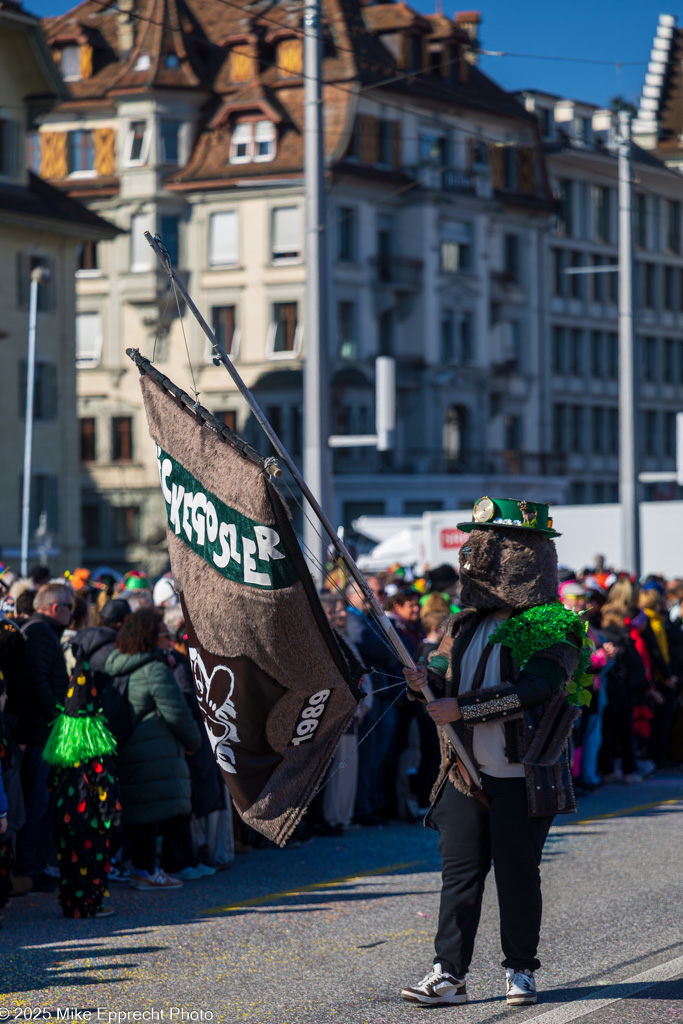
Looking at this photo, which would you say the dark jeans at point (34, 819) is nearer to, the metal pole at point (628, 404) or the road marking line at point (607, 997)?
the road marking line at point (607, 997)

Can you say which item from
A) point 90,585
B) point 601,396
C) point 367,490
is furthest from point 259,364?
point 90,585

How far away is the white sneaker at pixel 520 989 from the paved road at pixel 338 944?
4 cm

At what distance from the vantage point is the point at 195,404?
258 inches

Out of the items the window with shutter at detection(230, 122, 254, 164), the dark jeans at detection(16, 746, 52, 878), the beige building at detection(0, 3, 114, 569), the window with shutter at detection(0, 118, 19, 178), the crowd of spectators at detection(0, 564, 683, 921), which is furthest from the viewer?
the window with shutter at detection(230, 122, 254, 164)

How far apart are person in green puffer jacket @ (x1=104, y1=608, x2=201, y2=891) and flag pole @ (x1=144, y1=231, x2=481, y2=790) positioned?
3.44 metres

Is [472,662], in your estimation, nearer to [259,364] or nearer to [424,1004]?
[424,1004]

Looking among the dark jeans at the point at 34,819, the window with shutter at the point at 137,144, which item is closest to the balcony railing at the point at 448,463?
the window with shutter at the point at 137,144

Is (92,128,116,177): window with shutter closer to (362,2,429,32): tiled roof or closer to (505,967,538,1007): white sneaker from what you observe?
(362,2,429,32): tiled roof

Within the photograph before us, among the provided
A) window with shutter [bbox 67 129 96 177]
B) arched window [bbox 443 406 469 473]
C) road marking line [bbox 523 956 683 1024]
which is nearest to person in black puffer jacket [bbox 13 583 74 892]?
road marking line [bbox 523 956 683 1024]

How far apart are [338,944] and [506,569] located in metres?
2.43

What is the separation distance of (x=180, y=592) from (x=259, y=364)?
49.2 m

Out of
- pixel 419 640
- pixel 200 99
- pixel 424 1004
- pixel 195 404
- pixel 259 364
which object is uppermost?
pixel 200 99

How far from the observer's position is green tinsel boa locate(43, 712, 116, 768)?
9.09 meters

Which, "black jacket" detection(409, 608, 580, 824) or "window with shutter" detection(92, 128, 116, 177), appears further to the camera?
"window with shutter" detection(92, 128, 116, 177)
